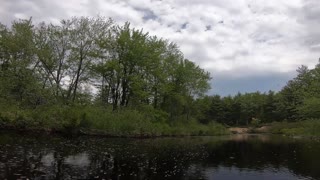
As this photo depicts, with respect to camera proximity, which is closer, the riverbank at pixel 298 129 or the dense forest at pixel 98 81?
the dense forest at pixel 98 81

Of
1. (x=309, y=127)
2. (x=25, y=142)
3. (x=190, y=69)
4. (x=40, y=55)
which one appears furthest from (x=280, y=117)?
(x=25, y=142)

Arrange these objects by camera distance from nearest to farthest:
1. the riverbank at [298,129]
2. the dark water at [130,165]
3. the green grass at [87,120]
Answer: the dark water at [130,165], the green grass at [87,120], the riverbank at [298,129]

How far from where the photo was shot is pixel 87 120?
172 ft

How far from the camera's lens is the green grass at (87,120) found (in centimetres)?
4612

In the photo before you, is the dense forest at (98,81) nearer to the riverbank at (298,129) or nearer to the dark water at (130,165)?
the riverbank at (298,129)

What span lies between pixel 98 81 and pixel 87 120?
55.8 feet

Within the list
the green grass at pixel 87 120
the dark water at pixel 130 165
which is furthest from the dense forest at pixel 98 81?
the dark water at pixel 130 165

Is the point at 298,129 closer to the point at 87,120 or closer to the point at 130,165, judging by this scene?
the point at 87,120

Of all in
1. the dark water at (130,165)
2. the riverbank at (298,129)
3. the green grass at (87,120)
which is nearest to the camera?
the dark water at (130,165)

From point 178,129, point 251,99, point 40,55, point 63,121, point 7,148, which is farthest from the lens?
point 251,99

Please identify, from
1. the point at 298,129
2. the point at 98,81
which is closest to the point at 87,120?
the point at 98,81

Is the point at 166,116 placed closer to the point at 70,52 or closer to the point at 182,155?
the point at 70,52

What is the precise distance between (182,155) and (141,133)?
23.9m

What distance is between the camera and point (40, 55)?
59.8 m
